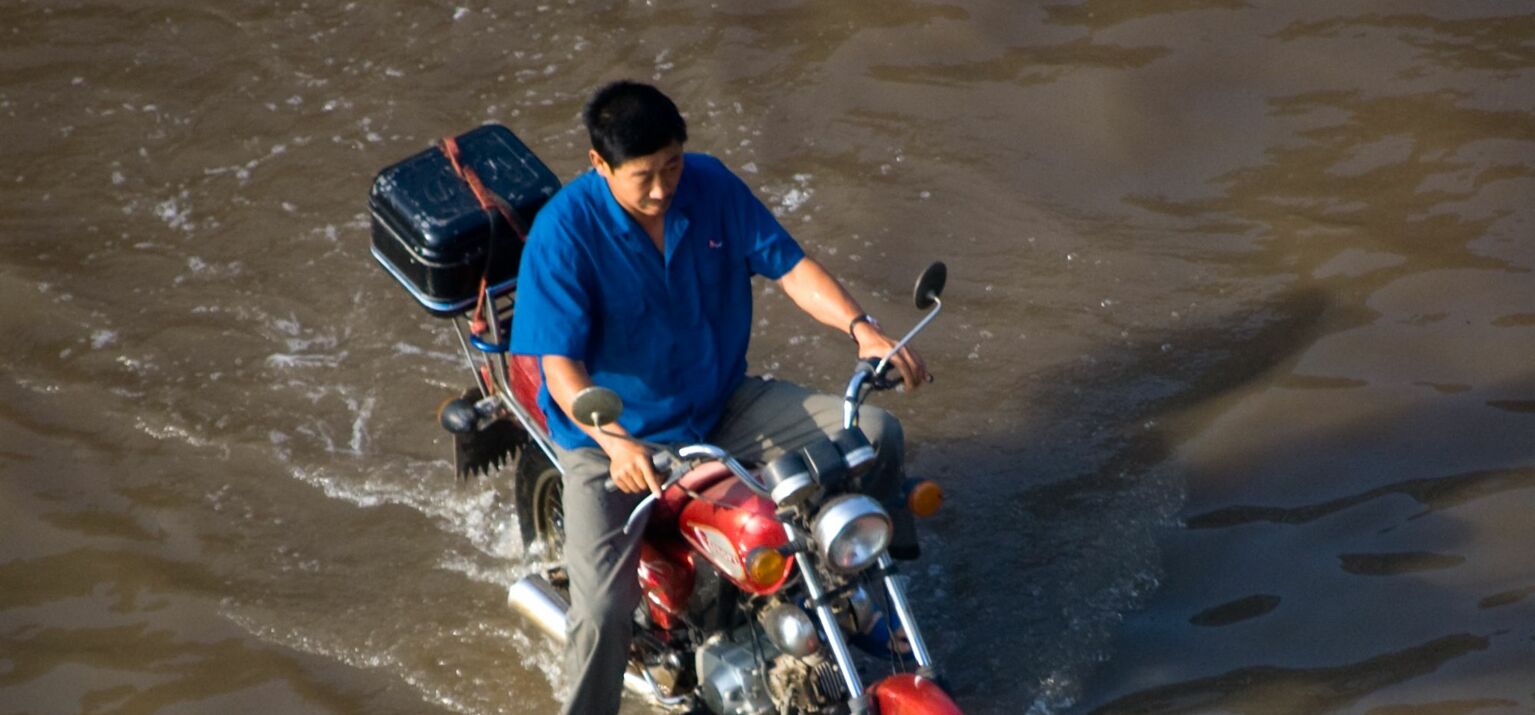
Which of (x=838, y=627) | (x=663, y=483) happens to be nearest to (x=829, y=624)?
(x=838, y=627)

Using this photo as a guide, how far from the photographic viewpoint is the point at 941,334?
6184mm

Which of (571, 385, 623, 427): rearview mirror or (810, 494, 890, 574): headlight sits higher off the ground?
(571, 385, 623, 427): rearview mirror

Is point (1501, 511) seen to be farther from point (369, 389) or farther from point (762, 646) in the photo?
point (369, 389)

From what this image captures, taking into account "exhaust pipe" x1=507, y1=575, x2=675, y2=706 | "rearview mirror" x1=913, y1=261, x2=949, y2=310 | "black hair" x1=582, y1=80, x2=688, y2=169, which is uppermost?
"black hair" x1=582, y1=80, x2=688, y2=169

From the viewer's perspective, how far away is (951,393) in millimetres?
5938

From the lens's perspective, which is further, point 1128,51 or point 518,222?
point 1128,51

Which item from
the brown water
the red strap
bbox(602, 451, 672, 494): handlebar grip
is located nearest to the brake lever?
bbox(602, 451, 672, 494): handlebar grip

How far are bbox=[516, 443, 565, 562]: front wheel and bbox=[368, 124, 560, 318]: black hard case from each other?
56cm

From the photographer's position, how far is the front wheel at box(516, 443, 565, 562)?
A: 5.01 meters

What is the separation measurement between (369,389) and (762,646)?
8.70 feet

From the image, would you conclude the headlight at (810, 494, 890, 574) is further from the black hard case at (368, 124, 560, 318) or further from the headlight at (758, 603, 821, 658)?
the black hard case at (368, 124, 560, 318)

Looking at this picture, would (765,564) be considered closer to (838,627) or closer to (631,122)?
(838,627)

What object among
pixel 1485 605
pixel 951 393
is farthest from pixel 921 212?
pixel 1485 605

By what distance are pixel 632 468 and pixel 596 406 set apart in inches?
11.5
